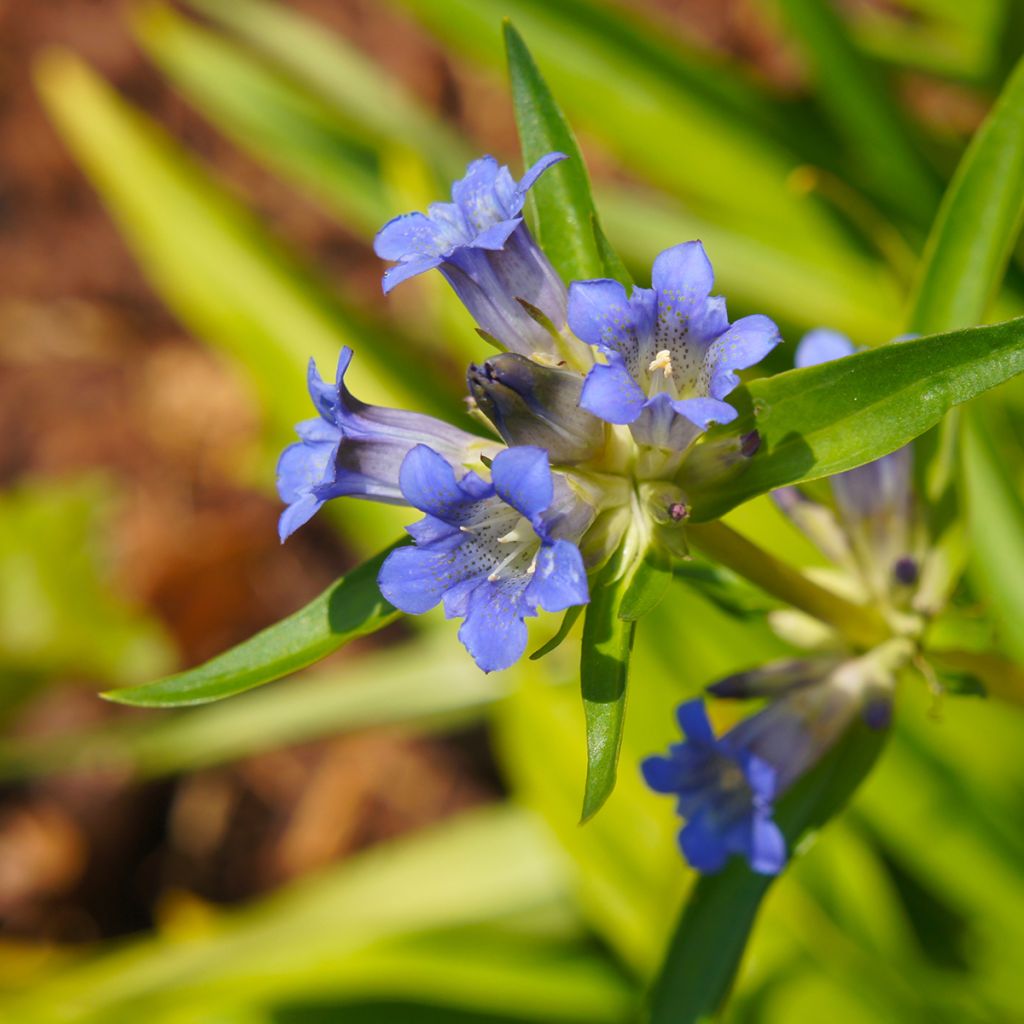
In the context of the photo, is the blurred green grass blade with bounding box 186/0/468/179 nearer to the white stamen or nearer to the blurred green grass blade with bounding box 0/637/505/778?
the blurred green grass blade with bounding box 0/637/505/778

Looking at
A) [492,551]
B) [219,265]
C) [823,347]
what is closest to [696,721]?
[492,551]

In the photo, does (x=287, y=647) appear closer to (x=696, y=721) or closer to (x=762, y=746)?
(x=696, y=721)

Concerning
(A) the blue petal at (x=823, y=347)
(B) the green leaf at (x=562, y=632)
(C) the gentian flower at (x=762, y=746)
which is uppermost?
(A) the blue petal at (x=823, y=347)

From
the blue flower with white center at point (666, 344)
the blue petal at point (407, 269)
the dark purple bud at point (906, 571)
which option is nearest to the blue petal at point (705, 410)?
the blue flower with white center at point (666, 344)

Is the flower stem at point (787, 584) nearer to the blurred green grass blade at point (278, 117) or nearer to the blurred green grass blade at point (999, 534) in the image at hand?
the blurred green grass blade at point (999, 534)

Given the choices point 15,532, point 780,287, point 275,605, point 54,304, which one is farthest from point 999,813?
point 54,304

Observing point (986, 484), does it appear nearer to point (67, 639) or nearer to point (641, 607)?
point (641, 607)
